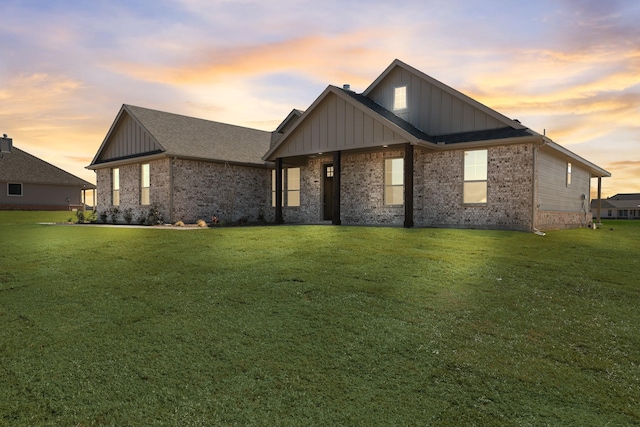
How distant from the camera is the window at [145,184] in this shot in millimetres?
23906

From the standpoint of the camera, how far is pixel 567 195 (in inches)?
879

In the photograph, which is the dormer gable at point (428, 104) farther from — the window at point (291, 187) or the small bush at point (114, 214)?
the small bush at point (114, 214)

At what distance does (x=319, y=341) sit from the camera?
5.71 metres

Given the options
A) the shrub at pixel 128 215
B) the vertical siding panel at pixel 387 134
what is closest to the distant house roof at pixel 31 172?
the shrub at pixel 128 215

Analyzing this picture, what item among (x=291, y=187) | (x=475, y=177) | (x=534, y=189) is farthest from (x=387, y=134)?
(x=291, y=187)

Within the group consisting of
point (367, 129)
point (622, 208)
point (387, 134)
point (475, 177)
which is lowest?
point (622, 208)

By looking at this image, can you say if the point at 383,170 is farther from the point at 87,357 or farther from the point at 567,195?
the point at 87,357

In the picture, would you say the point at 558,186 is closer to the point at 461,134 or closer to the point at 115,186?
the point at 461,134

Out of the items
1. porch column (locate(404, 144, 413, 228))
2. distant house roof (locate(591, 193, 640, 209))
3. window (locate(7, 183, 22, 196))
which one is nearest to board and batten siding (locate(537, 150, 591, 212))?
porch column (locate(404, 144, 413, 228))

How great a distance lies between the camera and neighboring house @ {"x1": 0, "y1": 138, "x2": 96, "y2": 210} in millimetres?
37797

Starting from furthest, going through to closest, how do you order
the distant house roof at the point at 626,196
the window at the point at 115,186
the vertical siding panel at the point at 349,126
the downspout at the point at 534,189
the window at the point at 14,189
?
the distant house roof at the point at 626,196, the window at the point at 14,189, the window at the point at 115,186, the vertical siding panel at the point at 349,126, the downspout at the point at 534,189

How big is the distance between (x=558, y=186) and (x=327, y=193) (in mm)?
10267

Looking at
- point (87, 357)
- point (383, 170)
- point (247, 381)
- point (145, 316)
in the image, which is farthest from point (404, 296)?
point (383, 170)

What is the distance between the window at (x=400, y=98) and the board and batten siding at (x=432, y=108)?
16cm
